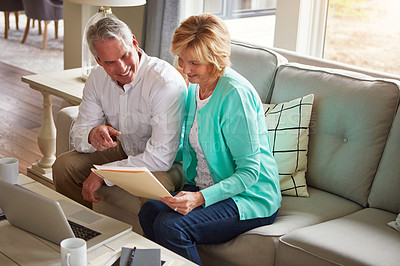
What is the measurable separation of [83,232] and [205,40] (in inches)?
29.6

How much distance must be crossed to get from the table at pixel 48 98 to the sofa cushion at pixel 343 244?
1.53m

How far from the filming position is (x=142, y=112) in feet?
7.32

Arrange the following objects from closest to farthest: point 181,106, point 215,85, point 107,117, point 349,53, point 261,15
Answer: point 215,85 → point 181,106 → point 107,117 → point 349,53 → point 261,15

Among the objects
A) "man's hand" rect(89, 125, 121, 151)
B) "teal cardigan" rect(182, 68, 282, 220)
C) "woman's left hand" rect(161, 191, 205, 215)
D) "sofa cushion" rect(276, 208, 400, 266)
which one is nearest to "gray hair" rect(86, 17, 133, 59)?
"man's hand" rect(89, 125, 121, 151)

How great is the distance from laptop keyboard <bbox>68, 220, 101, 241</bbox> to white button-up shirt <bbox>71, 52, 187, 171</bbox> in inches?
17.1

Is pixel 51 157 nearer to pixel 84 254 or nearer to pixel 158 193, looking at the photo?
pixel 158 193

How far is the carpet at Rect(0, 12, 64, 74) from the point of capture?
5578 millimetres

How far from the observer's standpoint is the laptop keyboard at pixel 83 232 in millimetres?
1727

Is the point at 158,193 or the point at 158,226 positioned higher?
the point at 158,193

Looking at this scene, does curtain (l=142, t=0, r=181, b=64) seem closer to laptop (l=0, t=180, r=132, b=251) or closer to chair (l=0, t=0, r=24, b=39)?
laptop (l=0, t=180, r=132, b=251)

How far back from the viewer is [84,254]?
1464 millimetres

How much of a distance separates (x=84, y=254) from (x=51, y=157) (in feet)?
5.91

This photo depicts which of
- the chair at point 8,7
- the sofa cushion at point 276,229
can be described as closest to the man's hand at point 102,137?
the sofa cushion at point 276,229

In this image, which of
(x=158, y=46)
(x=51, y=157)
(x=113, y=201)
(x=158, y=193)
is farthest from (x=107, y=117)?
(x=158, y=46)
